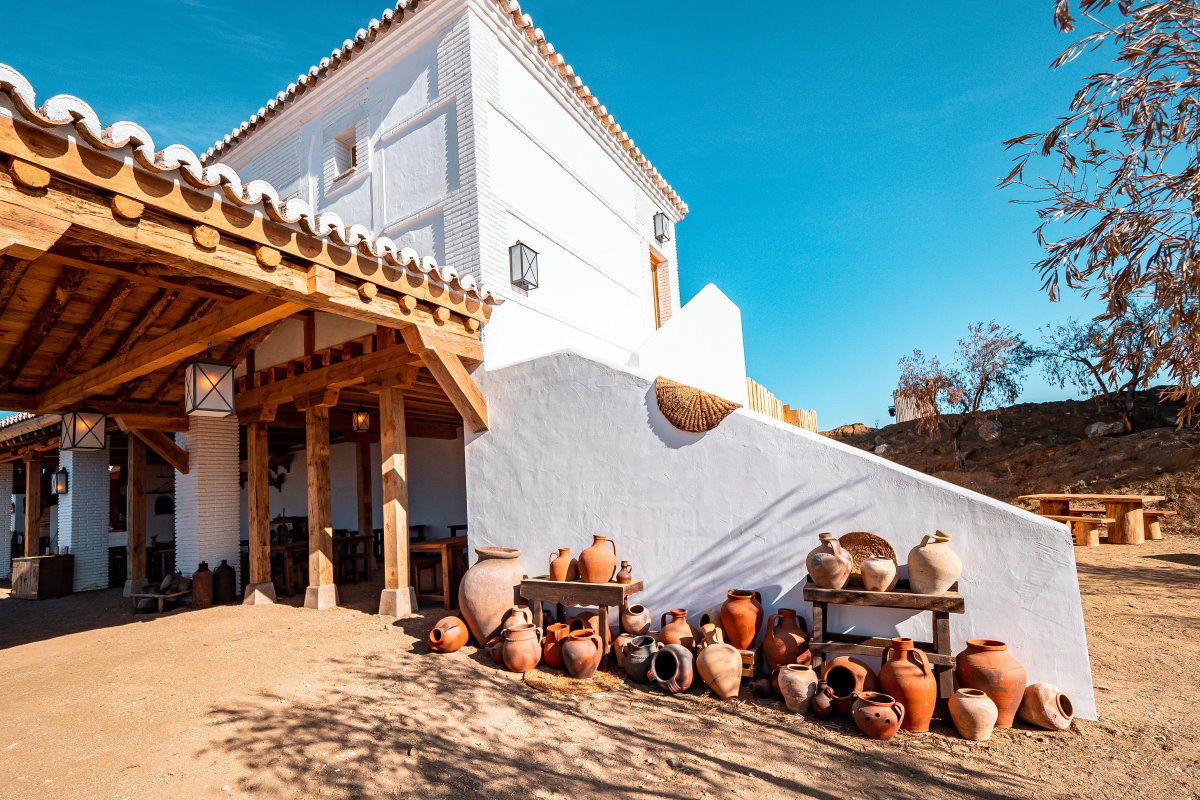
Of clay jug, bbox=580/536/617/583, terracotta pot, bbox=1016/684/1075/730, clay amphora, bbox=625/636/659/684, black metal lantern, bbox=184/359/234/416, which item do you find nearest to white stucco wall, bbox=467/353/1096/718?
terracotta pot, bbox=1016/684/1075/730

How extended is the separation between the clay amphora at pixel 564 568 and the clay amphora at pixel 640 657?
0.89 metres

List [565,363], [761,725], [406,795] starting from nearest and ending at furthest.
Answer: [406,795], [761,725], [565,363]

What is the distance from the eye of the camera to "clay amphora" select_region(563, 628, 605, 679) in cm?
468

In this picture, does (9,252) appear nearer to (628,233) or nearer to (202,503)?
(202,503)

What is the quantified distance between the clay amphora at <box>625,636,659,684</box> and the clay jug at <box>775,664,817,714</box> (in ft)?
3.34

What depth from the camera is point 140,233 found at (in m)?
3.49

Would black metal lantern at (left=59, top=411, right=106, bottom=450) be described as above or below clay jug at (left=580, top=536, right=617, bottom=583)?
above

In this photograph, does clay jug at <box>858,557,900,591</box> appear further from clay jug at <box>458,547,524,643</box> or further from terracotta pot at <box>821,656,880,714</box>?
clay jug at <box>458,547,524,643</box>

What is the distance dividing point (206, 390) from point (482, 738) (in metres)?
4.28

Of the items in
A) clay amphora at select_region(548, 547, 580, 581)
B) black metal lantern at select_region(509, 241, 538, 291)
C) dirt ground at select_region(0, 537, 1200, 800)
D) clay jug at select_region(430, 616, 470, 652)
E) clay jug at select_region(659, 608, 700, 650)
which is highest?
black metal lantern at select_region(509, 241, 538, 291)

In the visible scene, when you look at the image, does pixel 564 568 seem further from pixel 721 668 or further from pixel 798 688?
pixel 798 688

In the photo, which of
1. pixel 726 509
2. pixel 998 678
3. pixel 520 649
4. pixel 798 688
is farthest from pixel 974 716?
pixel 520 649

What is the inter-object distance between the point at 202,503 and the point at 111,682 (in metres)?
4.37

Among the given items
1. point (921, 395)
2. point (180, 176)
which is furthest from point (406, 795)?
point (921, 395)
